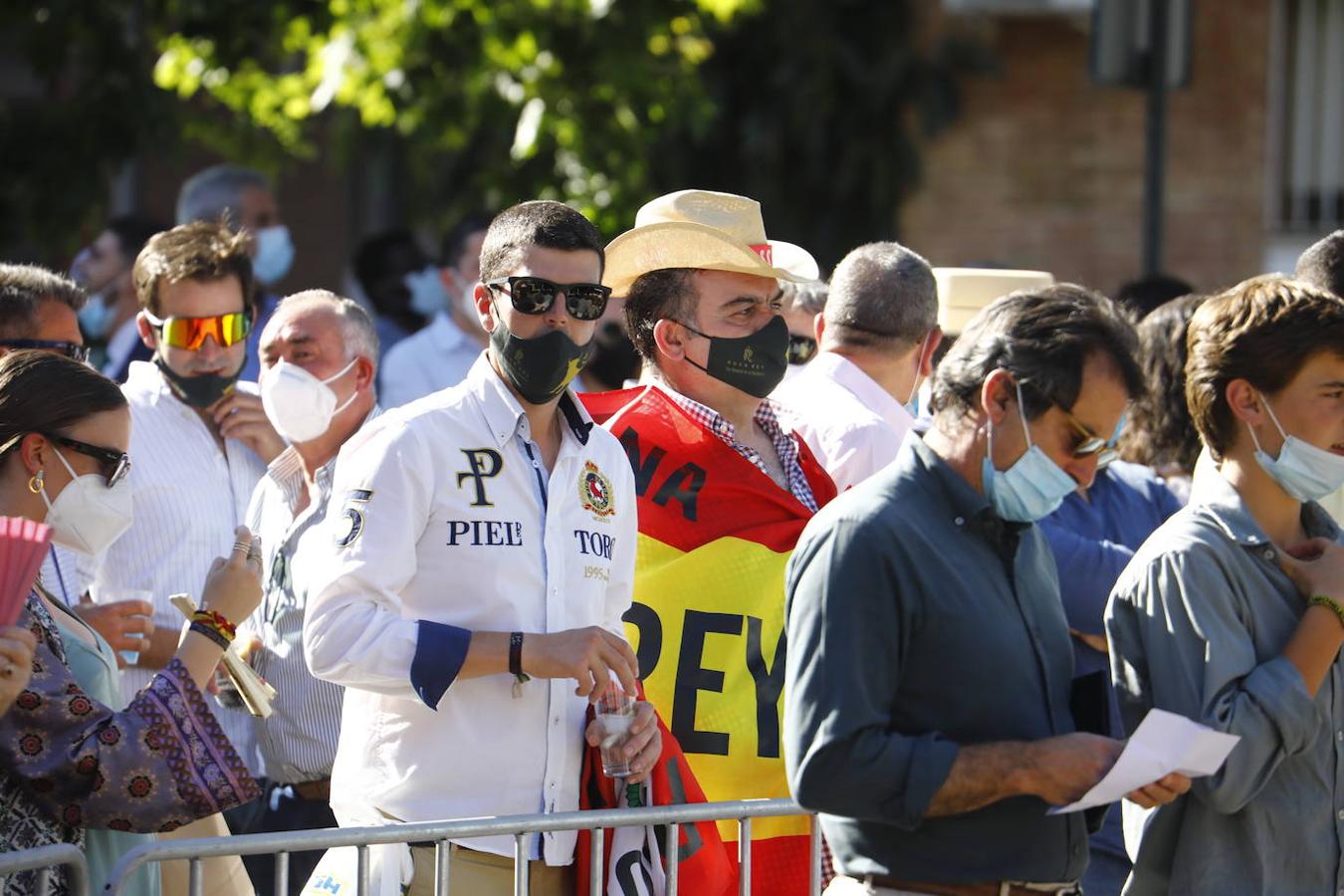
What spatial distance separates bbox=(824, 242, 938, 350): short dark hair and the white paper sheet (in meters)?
2.26

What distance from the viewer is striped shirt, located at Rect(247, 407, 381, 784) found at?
4.84 metres

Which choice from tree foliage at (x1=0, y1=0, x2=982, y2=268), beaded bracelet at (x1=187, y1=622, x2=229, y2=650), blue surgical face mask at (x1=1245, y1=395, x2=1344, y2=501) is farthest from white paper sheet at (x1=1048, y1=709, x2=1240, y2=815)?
tree foliage at (x1=0, y1=0, x2=982, y2=268)

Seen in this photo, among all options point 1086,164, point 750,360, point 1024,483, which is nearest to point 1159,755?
point 1024,483

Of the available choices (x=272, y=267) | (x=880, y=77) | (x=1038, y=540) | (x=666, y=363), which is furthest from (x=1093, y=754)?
(x=880, y=77)

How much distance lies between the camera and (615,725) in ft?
12.4

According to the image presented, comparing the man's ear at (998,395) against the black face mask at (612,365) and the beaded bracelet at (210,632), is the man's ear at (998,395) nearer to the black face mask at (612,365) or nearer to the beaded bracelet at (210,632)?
the beaded bracelet at (210,632)

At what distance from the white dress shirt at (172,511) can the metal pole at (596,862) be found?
149 cm

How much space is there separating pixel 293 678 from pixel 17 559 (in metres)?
1.66

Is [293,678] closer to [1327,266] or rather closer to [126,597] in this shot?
[126,597]

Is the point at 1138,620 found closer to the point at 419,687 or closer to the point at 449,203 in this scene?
the point at 419,687

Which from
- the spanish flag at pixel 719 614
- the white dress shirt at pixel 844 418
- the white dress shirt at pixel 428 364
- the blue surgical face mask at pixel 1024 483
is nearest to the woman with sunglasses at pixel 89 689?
the spanish flag at pixel 719 614

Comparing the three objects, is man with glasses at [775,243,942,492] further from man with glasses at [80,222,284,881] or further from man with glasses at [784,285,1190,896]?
man with glasses at [784,285,1190,896]

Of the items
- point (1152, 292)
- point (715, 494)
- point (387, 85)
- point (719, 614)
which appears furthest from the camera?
point (387, 85)

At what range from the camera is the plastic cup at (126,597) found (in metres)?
4.59
